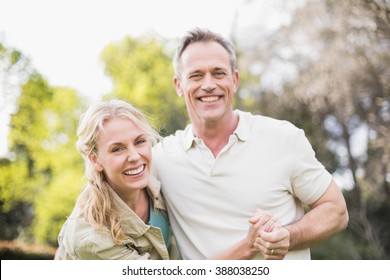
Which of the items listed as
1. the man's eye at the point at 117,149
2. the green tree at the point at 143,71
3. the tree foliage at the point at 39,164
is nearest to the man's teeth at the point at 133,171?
the man's eye at the point at 117,149

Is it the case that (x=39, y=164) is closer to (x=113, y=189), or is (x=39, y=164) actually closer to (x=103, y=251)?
(x=113, y=189)

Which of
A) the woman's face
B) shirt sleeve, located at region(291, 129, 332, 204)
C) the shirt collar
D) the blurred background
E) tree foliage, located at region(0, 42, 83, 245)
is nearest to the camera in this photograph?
the woman's face

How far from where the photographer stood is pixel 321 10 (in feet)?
37.6

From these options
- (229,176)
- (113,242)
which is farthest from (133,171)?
(229,176)

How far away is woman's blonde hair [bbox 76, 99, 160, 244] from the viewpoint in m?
2.56

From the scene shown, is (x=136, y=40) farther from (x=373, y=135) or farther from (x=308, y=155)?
(x=308, y=155)

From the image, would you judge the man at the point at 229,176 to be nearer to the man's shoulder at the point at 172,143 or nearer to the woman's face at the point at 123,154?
the man's shoulder at the point at 172,143

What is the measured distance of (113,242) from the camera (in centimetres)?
255

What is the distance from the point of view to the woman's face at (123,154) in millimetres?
2576

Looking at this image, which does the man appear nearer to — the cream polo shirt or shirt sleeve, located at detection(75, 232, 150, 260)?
the cream polo shirt

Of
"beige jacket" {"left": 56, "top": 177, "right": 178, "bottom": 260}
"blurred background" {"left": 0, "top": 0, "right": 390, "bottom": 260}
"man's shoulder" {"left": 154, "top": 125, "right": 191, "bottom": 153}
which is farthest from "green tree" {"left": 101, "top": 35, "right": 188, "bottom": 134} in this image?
"beige jacket" {"left": 56, "top": 177, "right": 178, "bottom": 260}

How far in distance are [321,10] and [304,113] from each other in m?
2.46

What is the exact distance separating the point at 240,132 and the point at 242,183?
0.28 meters

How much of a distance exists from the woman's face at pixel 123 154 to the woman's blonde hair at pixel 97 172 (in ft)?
0.11
